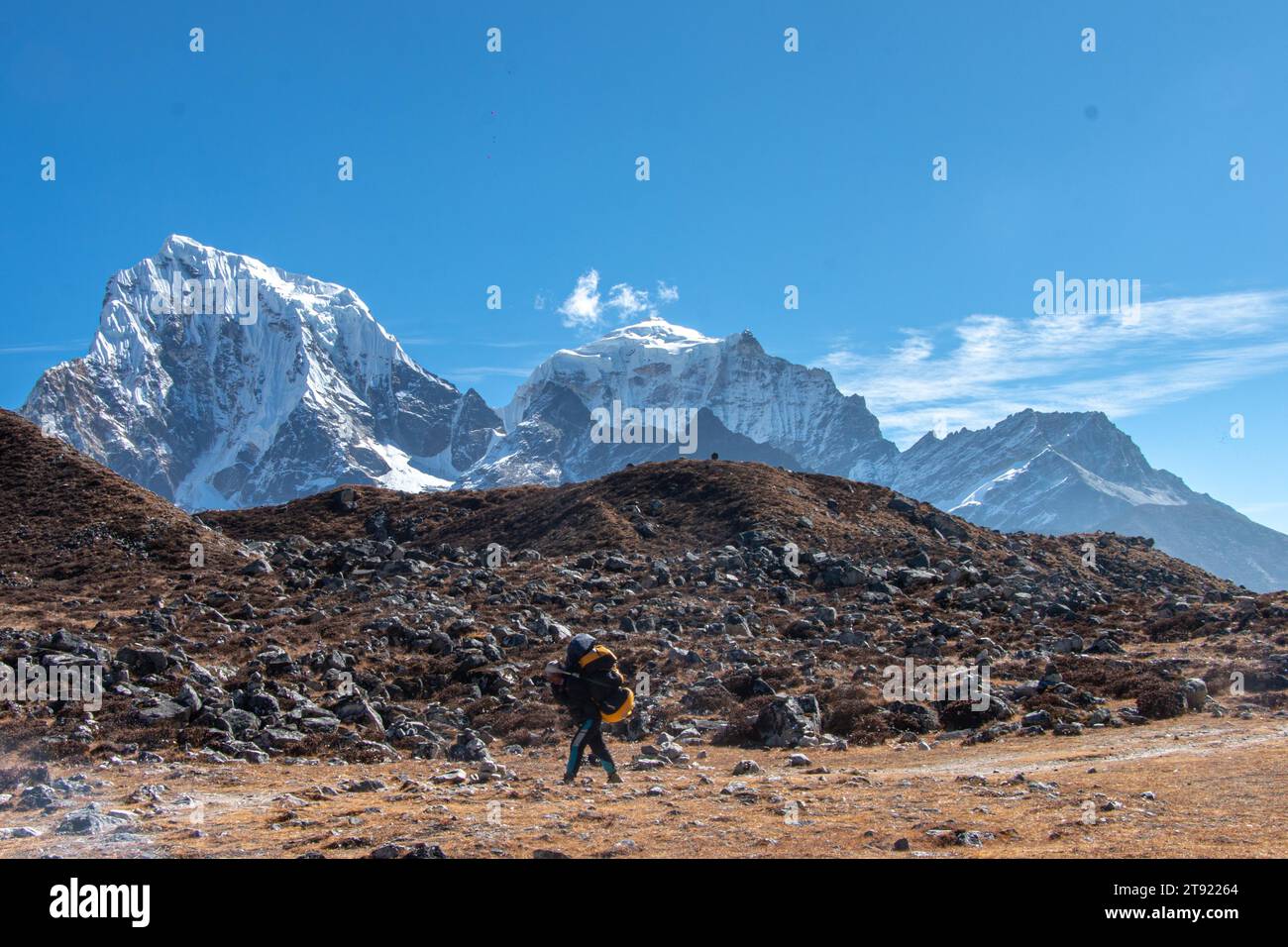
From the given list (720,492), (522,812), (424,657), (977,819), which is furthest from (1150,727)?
(720,492)

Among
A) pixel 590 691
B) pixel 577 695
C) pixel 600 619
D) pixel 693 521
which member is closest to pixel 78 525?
pixel 600 619

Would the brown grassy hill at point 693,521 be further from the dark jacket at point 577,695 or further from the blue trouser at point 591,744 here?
the dark jacket at point 577,695

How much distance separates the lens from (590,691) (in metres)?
12.8

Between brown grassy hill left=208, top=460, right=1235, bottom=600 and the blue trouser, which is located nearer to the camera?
the blue trouser

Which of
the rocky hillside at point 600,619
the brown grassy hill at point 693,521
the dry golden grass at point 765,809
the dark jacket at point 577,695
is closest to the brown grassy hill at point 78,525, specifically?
the rocky hillside at point 600,619

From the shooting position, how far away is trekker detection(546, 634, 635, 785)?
1279 centimetres

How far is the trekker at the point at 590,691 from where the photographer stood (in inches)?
504

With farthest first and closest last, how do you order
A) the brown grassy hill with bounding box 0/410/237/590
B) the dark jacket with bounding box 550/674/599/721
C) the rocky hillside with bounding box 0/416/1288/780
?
1. the brown grassy hill with bounding box 0/410/237/590
2. the rocky hillside with bounding box 0/416/1288/780
3. the dark jacket with bounding box 550/674/599/721

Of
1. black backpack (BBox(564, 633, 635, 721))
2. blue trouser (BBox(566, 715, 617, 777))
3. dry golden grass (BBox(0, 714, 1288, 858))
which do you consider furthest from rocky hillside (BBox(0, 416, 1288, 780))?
black backpack (BBox(564, 633, 635, 721))

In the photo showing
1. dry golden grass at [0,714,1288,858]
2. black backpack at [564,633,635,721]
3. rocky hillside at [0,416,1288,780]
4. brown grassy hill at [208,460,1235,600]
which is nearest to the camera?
dry golden grass at [0,714,1288,858]

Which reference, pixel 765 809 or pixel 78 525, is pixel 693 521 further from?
pixel 765 809

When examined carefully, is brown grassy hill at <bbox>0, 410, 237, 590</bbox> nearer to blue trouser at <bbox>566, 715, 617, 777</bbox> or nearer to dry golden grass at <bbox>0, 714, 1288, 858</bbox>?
dry golden grass at <bbox>0, 714, 1288, 858</bbox>
